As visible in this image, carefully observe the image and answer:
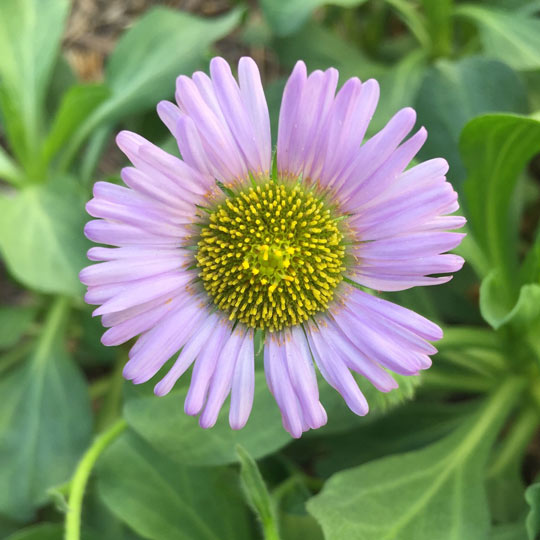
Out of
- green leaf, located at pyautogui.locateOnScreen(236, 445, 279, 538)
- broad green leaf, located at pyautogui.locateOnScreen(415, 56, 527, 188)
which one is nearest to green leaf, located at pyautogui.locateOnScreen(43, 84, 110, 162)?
broad green leaf, located at pyautogui.locateOnScreen(415, 56, 527, 188)

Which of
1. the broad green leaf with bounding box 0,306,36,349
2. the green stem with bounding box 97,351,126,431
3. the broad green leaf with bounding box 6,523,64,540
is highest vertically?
the broad green leaf with bounding box 0,306,36,349

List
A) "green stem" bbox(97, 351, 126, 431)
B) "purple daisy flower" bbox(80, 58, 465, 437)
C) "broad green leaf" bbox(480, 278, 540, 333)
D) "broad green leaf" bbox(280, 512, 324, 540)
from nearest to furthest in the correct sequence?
"purple daisy flower" bbox(80, 58, 465, 437) < "broad green leaf" bbox(480, 278, 540, 333) < "broad green leaf" bbox(280, 512, 324, 540) < "green stem" bbox(97, 351, 126, 431)

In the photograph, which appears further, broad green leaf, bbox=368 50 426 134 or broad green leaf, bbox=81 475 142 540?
broad green leaf, bbox=81 475 142 540

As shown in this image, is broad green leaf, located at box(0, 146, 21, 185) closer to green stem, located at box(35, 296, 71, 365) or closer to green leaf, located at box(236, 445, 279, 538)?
green stem, located at box(35, 296, 71, 365)

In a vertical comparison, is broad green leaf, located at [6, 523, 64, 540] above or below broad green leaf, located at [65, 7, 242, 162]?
below

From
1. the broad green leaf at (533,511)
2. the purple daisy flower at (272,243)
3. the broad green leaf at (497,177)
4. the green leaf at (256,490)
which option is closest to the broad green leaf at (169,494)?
the green leaf at (256,490)

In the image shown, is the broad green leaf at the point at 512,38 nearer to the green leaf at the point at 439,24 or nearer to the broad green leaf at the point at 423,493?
the green leaf at the point at 439,24

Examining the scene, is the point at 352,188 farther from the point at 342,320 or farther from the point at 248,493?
the point at 248,493

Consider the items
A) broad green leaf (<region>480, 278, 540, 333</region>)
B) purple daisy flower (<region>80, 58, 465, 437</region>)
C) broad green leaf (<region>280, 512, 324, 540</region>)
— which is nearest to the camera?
purple daisy flower (<region>80, 58, 465, 437</region>)
